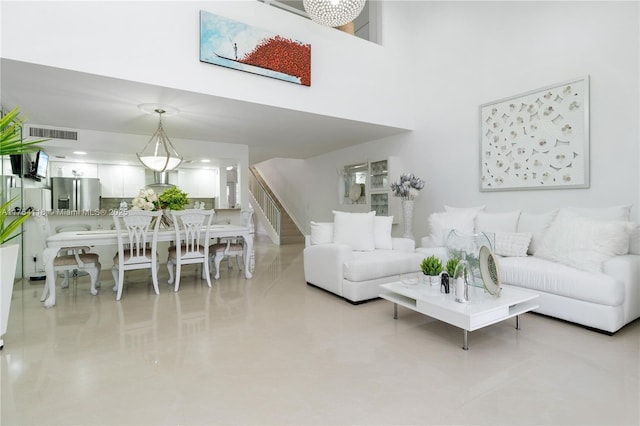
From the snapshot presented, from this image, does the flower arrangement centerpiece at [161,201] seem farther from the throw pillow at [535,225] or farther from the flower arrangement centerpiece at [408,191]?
the throw pillow at [535,225]

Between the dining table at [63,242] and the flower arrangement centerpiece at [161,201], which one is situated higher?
the flower arrangement centerpiece at [161,201]

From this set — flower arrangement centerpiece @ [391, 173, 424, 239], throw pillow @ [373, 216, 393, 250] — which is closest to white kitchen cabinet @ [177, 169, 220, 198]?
flower arrangement centerpiece @ [391, 173, 424, 239]

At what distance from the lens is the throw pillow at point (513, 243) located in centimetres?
351

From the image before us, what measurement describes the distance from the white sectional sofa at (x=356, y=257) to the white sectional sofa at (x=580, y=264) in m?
1.10

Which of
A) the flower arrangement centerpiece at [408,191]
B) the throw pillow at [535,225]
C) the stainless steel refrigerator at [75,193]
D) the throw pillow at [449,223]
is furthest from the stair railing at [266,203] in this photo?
the throw pillow at [535,225]

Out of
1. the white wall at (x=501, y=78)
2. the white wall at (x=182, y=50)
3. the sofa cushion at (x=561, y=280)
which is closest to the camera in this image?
the sofa cushion at (x=561, y=280)

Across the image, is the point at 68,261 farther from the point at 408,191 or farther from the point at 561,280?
the point at 561,280

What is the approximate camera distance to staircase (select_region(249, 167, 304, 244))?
900cm

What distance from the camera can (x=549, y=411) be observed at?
5.32 ft

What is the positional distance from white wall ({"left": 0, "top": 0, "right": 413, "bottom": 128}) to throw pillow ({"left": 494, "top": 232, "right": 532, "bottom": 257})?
8.39ft

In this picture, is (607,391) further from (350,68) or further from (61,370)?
(350,68)

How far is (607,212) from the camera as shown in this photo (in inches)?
123

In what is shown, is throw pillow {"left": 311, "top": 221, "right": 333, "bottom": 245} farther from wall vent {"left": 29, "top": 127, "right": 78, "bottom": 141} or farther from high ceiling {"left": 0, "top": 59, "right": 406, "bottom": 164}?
wall vent {"left": 29, "top": 127, "right": 78, "bottom": 141}

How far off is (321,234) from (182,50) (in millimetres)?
2661
